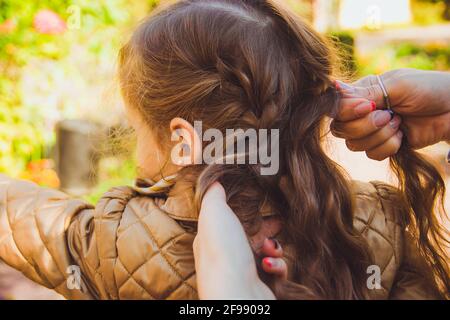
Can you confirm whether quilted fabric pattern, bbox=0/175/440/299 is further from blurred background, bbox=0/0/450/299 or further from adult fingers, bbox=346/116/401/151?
blurred background, bbox=0/0/450/299

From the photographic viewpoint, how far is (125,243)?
1455 millimetres

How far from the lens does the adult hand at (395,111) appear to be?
1659mm

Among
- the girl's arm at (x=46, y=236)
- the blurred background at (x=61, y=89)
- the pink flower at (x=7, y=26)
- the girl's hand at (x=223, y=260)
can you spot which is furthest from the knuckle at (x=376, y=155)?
the pink flower at (x=7, y=26)

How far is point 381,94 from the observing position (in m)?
1.71

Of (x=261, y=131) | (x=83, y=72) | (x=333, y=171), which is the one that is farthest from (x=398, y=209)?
(x=83, y=72)

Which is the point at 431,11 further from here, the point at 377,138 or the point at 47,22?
the point at 377,138

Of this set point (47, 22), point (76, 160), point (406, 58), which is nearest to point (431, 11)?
point (406, 58)

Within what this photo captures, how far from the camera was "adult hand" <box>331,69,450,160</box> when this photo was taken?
1659 millimetres

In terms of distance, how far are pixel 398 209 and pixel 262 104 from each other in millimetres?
523

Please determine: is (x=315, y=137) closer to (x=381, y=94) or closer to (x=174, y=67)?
(x=381, y=94)

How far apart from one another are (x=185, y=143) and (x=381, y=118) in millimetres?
601

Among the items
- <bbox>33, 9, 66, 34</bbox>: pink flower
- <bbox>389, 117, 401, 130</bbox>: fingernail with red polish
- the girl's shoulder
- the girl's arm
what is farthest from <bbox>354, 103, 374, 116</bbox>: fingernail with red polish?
<bbox>33, 9, 66, 34</bbox>: pink flower

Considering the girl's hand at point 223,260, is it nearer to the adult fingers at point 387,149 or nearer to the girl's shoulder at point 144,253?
the girl's shoulder at point 144,253
